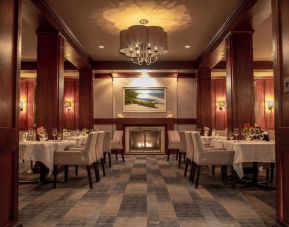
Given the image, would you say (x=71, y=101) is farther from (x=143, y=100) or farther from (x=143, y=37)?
(x=143, y=37)

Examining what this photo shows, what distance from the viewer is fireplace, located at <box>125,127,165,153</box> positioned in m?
11.4

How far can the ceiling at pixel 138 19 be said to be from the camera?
5.69 meters

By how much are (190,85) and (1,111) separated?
30.4 feet

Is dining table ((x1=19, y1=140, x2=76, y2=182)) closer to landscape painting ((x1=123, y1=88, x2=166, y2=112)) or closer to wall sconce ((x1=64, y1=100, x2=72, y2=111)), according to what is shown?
landscape painting ((x1=123, y1=88, x2=166, y2=112))

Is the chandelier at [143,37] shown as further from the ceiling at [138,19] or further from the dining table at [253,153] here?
the dining table at [253,153]

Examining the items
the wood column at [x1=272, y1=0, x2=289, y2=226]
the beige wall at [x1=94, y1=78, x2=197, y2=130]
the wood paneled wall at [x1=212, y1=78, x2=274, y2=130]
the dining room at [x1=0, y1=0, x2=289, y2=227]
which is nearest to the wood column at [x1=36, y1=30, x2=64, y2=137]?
the dining room at [x1=0, y1=0, x2=289, y2=227]

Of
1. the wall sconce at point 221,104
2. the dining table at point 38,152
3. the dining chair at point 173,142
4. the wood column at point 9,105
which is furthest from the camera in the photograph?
the wall sconce at point 221,104

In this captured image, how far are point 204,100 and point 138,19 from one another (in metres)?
4.77

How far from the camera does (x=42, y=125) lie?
627cm

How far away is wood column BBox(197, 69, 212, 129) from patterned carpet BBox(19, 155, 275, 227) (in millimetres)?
4873

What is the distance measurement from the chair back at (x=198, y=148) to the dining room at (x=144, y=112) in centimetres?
4

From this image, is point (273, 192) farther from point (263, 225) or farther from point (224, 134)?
point (224, 134)

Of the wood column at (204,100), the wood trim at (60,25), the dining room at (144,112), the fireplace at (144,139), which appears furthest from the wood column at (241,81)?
the fireplace at (144,139)

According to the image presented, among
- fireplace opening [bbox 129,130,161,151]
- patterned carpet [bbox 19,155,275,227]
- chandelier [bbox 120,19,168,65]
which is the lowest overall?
patterned carpet [bbox 19,155,275,227]
